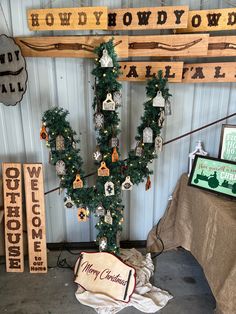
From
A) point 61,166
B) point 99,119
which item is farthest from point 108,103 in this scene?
point 61,166

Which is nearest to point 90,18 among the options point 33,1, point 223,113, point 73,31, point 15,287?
point 73,31

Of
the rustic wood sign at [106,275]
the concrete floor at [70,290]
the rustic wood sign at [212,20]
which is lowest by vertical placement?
the concrete floor at [70,290]

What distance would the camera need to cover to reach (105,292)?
1.81 metres

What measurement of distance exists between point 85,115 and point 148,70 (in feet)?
1.79

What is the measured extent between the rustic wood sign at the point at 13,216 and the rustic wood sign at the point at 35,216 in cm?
6

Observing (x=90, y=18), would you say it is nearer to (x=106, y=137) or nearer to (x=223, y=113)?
(x=106, y=137)

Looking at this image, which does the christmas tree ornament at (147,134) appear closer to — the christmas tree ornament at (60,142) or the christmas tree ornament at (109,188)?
the christmas tree ornament at (109,188)

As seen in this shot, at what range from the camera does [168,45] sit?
1739 mm

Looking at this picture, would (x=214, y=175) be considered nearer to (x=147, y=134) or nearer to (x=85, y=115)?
(x=147, y=134)

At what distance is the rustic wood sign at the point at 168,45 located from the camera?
1.72 meters

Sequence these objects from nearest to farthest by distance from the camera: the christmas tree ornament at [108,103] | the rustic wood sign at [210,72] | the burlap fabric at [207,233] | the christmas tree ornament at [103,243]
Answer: the burlap fabric at [207,233]
the christmas tree ornament at [108,103]
the rustic wood sign at [210,72]
the christmas tree ornament at [103,243]

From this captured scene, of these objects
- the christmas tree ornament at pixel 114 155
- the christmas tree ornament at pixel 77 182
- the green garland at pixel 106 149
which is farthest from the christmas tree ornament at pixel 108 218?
the christmas tree ornament at pixel 114 155

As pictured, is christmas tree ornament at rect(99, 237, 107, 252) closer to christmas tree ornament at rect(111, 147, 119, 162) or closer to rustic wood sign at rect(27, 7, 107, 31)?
christmas tree ornament at rect(111, 147, 119, 162)

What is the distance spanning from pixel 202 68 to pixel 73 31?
2.88ft
